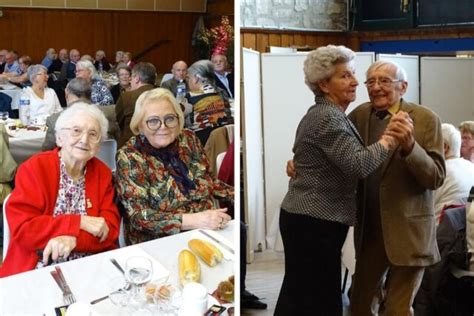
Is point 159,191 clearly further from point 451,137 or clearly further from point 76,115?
point 451,137

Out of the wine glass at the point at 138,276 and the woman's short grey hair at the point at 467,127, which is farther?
the woman's short grey hair at the point at 467,127

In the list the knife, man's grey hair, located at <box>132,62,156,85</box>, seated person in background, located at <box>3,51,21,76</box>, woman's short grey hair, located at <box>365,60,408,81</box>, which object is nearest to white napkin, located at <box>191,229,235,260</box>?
the knife

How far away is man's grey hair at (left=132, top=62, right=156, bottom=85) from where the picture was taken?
74 cm

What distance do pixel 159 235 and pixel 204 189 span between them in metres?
0.09

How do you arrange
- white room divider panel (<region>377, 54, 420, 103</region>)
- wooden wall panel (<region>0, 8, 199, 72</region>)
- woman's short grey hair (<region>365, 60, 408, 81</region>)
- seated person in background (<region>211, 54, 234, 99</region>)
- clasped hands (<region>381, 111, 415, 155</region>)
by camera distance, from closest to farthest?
wooden wall panel (<region>0, 8, 199, 72</region>), seated person in background (<region>211, 54, 234, 99</region>), clasped hands (<region>381, 111, 415, 155</region>), woman's short grey hair (<region>365, 60, 408, 81</region>), white room divider panel (<region>377, 54, 420, 103</region>)

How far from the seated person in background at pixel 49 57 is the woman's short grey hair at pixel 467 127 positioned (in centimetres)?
101

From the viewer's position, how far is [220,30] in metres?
0.80

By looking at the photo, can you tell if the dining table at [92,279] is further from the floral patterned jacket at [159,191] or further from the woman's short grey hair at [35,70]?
the woman's short grey hair at [35,70]

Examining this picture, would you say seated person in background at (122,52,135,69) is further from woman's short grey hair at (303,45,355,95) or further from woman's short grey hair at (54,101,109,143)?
woman's short grey hair at (303,45,355,95)

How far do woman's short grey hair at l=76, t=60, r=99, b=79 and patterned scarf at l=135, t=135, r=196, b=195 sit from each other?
Answer: 11cm

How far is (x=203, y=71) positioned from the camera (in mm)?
817

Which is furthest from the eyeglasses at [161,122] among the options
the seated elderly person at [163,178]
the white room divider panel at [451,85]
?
the white room divider panel at [451,85]

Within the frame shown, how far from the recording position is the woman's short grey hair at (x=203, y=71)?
0.80m

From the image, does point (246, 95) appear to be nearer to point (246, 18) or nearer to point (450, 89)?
point (246, 18)
